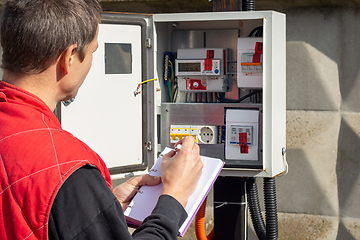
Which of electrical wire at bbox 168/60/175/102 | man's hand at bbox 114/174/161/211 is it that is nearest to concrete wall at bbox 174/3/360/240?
electrical wire at bbox 168/60/175/102

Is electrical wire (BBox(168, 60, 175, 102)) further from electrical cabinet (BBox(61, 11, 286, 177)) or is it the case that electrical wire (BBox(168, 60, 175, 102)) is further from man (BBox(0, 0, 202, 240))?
man (BBox(0, 0, 202, 240))

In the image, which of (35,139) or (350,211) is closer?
(35,139)

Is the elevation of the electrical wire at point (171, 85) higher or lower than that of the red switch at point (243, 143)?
higher

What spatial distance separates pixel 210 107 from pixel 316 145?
1.41 metres

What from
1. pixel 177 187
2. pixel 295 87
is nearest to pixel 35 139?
pixel 177 187

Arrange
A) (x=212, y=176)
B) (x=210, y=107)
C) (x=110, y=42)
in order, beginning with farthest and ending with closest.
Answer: (x=210, y=107) → (x=110, y=42) → (x=212, y=176)

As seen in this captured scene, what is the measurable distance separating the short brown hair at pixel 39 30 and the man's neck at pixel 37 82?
0.04ft

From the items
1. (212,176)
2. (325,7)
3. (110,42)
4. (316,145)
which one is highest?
(325,7)

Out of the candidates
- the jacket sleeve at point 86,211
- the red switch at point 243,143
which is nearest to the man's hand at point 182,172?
the jacket sleeve at point 86,211

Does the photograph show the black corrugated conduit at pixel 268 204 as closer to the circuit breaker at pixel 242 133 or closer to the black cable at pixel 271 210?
the black cable at pixel 271 210

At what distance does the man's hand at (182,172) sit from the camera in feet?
3.20

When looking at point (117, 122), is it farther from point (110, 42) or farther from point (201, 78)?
point (201, 78)

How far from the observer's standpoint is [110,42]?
95.4 inches

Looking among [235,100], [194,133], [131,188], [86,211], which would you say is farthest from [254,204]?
[86,211]
